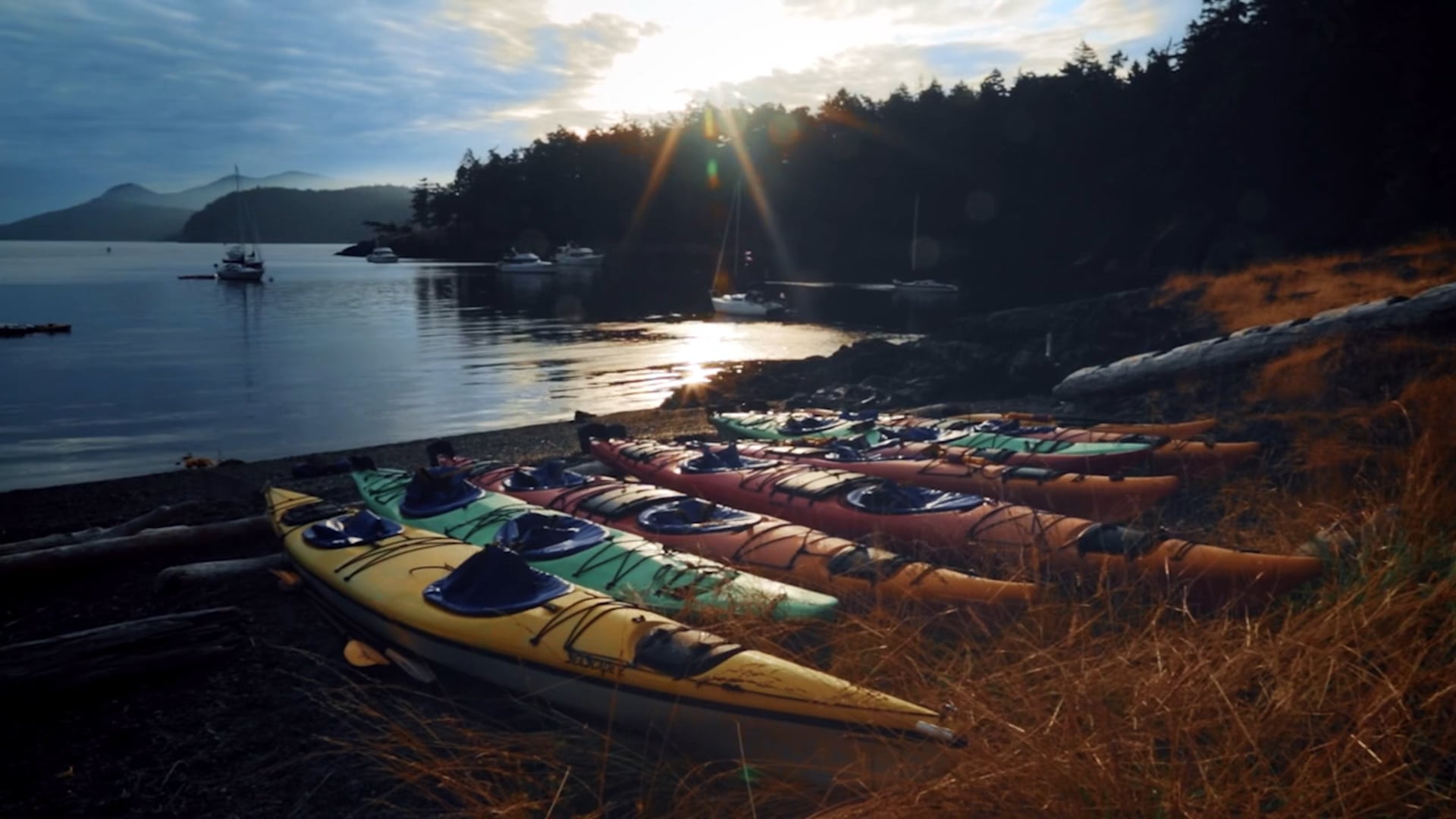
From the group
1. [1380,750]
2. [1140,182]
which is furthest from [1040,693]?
[1140,182]

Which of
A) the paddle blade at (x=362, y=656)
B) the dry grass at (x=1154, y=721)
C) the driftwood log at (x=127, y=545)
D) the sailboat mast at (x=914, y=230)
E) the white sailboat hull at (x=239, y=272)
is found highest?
the sailboat mast at (x=914, y=230)

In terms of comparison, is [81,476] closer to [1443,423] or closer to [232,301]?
[1443,423]

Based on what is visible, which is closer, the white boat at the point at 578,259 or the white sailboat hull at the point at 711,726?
the white sailboat hull at the point at 711,726

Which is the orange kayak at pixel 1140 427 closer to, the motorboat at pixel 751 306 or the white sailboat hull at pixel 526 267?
the motorboat at pixel 751 306

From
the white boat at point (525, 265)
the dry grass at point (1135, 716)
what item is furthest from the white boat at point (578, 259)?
the dry grass at point (1135, 716)

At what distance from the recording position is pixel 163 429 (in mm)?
17719

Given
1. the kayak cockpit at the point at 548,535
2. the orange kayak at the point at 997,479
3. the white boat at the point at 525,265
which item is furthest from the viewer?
the white boat at the point at 525,265

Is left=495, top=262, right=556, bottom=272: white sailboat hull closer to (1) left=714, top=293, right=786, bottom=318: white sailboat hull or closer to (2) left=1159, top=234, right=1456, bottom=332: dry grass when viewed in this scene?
(1) left=714, top=293, right=786, bottom=318: white sailboat hull

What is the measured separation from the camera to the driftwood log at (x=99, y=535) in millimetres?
8180

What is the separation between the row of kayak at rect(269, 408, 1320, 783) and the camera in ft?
13.4

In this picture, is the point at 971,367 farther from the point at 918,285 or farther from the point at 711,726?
the point at 918,285

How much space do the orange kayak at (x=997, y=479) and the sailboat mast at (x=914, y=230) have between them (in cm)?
5193

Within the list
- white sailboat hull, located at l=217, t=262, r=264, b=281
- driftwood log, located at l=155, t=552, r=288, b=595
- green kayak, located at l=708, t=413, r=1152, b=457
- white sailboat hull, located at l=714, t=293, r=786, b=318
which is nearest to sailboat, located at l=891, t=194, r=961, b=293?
white sailboat hull, located at l=714, t=293, r=786, b=318

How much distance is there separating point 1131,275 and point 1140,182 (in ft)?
21.9
